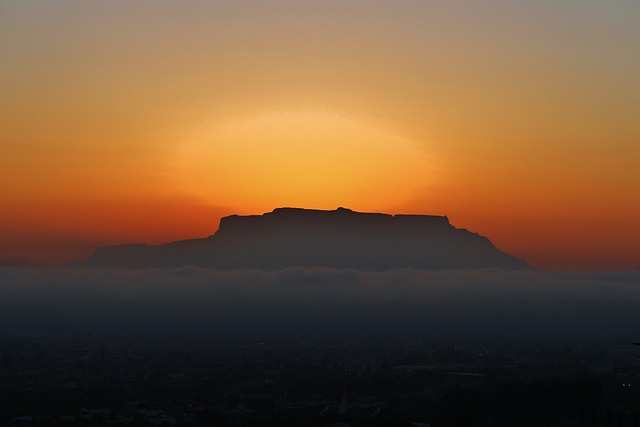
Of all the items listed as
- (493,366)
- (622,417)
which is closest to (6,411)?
(622,417)

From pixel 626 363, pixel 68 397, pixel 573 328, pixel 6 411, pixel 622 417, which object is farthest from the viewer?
pixel 573 328

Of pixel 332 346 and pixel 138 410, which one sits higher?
pixel 332 346

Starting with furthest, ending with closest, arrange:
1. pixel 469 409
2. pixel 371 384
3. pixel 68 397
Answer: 1. pixel 371 384
2. pixel 68 397
3. pixel 469 409

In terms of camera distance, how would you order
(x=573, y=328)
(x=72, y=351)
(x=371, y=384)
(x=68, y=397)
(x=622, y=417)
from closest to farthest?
1. (x=622, y=417)
2. (x=68, y=397)
3. (x=371, y=384)
4. (x=72, y=351)
5. (x=573, y=328)

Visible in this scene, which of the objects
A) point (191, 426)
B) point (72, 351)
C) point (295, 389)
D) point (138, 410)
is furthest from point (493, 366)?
point (72, 351)

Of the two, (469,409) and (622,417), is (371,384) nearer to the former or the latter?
(469,409)

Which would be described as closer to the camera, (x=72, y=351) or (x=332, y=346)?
(x=72, y=351)

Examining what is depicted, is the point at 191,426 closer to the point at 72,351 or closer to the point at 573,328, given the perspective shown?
the point at 72,351

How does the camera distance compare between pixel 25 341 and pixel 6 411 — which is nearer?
pixel 6 411

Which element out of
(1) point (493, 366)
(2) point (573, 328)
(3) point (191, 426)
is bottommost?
(3) point (191, 426)
